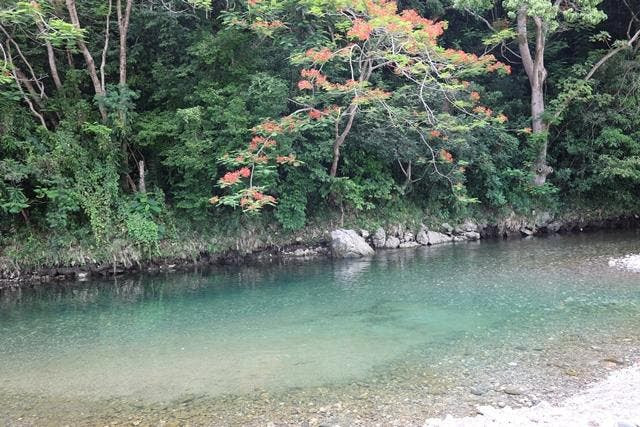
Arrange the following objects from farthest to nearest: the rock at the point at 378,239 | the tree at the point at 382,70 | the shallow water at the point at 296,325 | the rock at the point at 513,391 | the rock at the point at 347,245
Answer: the rock at the point at 378,239
the rock at the point at 347,245
the tree at the point at 382,70
the shallow water at the point at 296,325
the rock at the point at 513,391

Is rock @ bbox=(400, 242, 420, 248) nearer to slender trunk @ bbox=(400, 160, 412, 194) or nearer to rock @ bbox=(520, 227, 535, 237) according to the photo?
slender trunk @ bbox=(400, 160, 412, 194)

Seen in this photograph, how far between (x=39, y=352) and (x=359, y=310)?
6.03 m

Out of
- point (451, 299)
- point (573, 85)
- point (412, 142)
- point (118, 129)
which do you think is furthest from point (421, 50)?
point (118, 129)

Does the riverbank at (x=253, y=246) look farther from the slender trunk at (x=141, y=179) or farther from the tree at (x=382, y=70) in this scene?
the tree at (x=382, y=70)

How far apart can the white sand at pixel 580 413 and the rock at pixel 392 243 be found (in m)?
11.9

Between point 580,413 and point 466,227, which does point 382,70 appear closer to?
point 466,227

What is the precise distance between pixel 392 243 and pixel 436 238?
197 centimetres

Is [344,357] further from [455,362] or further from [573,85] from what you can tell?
[573,85]

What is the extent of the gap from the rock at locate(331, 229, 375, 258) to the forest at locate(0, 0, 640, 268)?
93 centimetres

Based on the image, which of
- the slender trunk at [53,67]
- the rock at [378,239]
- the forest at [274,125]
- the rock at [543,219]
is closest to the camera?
the forest at [274,125]

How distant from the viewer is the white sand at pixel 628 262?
11512 mm

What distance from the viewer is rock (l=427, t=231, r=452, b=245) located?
17906mm

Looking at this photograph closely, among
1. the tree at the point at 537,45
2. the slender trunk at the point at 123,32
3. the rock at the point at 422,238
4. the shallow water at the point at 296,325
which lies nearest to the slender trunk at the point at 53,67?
the slender trunk at the point at 123,32

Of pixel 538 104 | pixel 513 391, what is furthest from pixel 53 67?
pixel 538 104
